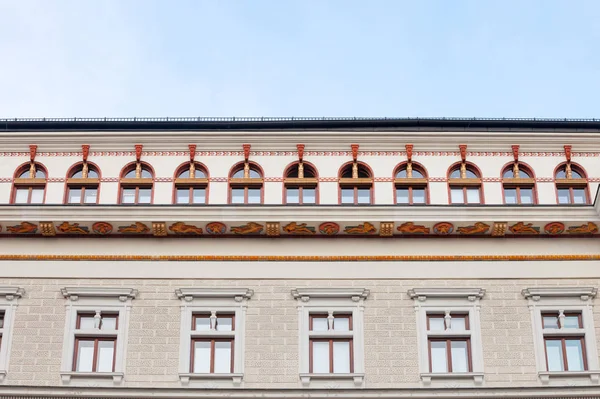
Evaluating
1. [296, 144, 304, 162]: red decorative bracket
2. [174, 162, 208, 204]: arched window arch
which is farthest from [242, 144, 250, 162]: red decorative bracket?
[296, 144, 304, 162]: red decorative bracket

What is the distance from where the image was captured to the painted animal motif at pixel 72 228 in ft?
94.0

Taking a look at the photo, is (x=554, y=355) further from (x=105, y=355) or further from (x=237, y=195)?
(x=105, y=355)

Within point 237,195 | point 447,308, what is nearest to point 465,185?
point 447,308

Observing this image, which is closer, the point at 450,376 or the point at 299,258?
the point at 450,376

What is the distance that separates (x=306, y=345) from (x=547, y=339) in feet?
20.1

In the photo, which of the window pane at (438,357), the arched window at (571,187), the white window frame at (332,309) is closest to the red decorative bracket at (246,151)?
the white window frame at (332,309)

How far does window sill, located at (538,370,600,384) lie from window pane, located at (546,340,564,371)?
0.37m

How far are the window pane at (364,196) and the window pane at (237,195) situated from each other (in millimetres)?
3213

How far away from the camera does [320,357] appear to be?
27.5 meters

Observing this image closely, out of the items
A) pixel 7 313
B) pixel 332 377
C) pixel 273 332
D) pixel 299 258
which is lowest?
pixel 332 377

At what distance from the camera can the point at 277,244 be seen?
28938 millimetres

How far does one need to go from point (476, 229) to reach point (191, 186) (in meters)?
7.80

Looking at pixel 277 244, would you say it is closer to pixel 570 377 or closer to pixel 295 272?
pixel 295 272

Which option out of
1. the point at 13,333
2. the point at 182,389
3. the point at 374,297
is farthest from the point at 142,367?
the point at 374,297
